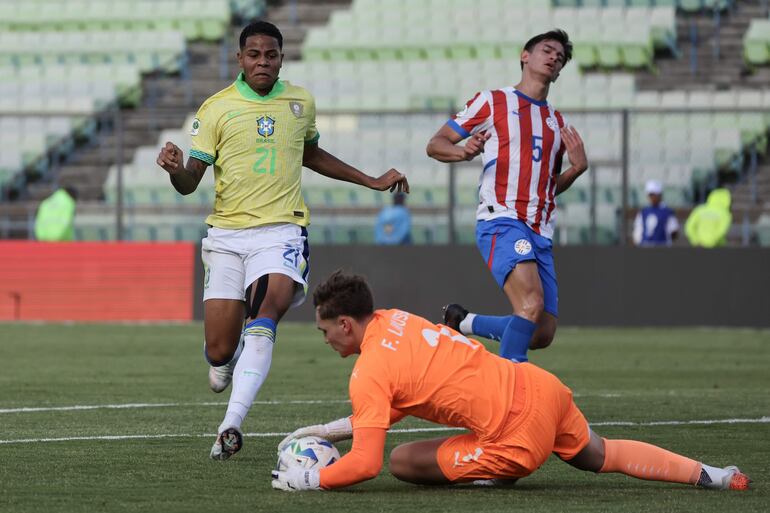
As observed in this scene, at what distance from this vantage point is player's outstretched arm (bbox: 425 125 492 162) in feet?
26.8

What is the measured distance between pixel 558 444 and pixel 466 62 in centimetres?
2101

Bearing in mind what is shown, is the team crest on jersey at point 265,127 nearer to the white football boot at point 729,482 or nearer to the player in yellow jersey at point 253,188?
the player in yellow jersey at point 253,188

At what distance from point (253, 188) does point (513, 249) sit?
→ 5.67ft

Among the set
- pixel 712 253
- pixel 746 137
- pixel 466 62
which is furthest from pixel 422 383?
pixel 466 62

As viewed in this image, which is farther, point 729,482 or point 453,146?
point 453,146

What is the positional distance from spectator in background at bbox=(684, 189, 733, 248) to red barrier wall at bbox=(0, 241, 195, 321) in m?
→ 6.65

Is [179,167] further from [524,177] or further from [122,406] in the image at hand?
[122,406]

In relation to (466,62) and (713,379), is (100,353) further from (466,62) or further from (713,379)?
(466,62)

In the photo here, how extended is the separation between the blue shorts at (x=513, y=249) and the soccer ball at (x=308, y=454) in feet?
9.61

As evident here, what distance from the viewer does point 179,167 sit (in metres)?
7.66

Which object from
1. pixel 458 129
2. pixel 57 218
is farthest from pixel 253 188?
pixel 57 218

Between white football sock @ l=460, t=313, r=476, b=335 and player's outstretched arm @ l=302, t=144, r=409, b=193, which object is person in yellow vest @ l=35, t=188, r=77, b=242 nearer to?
white football sock @ l=460, t=313, r=476, b=335

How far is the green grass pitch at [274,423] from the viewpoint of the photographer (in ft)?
19.3

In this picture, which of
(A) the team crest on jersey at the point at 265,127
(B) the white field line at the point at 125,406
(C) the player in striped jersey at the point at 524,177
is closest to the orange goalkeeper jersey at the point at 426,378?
(A) the team crest on jersey at the point at 265,127
